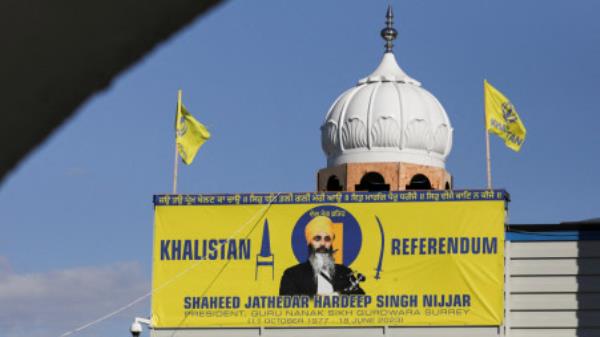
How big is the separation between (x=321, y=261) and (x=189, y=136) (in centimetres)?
473

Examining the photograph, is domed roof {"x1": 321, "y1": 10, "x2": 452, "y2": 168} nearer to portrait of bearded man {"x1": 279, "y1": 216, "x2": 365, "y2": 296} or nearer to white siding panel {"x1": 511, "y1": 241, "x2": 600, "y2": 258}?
portrait of bearded man {"x1": 279, "y1": 216, "x2": 365, "y2": 296}

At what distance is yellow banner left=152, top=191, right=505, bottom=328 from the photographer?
29.1 meters

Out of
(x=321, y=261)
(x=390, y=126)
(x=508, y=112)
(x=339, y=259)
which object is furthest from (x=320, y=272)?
(x=508, y=112)

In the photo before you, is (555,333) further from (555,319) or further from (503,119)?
(503,119)

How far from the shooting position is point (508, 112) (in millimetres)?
31375

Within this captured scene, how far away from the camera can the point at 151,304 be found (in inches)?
1202

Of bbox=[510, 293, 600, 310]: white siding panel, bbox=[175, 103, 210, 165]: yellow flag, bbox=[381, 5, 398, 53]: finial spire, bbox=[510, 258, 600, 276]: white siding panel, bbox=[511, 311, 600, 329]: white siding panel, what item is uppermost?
bbox=[381, 5, 398, 53]: finial spire

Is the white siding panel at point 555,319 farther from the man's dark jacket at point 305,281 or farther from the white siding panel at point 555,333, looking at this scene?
the man's dark jacket at point 305,281

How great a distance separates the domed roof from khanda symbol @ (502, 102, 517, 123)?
1.85 meters

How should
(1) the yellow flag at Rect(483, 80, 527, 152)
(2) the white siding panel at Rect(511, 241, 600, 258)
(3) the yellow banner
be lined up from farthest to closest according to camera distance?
1. (1) the yellow flag at Rect(483, 80, 527, 152)
2. (2) the white siding panel at Rect(511, 241, 600, 258)
3. (3) the yellow banner

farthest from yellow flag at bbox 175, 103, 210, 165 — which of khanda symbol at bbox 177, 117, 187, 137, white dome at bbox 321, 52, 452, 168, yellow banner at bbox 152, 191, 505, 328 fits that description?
white dome at bbox 321, 52, 452, 168

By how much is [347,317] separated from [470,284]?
2.65 meters

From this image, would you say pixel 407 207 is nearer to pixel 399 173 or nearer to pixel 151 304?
pixel 399 173

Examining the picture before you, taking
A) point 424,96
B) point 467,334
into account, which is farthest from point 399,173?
point 467,334
